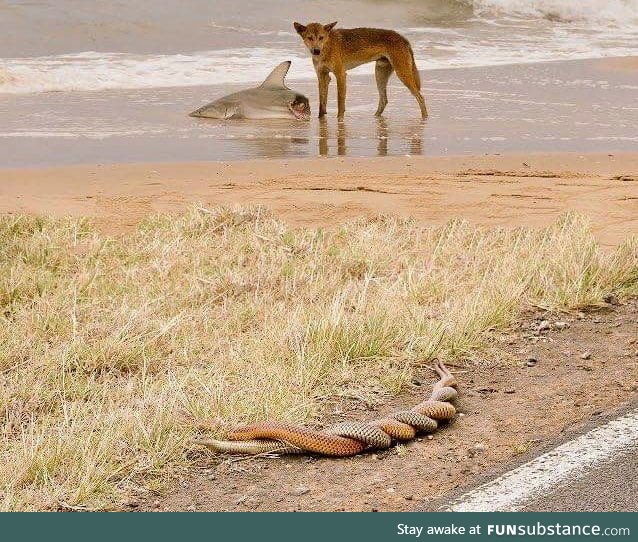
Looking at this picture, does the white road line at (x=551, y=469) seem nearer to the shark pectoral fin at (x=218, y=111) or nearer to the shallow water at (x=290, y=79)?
the shallow water at (x=290, y=79)

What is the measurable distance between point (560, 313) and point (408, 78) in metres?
7.87

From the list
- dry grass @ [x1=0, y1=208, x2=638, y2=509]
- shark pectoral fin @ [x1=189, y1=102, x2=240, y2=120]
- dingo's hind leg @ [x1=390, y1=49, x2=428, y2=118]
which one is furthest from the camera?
dingo's hind leg @ [x1=390, y1=49, x2=428, y2=118]

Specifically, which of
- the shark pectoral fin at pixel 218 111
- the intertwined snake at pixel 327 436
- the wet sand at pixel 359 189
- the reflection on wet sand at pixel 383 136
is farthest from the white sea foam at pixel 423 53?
the intertwined snake at pixel 327 436

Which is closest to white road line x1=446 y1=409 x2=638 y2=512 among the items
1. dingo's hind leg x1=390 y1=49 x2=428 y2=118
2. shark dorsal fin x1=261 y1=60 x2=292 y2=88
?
dingo's hind leg x1=390 y1=49 x2=428 y2=118

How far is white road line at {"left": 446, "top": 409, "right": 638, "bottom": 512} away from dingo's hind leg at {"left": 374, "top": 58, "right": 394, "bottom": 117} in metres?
9.44

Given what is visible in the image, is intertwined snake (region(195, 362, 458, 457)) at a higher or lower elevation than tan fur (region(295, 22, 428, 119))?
lower

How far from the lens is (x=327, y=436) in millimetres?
4367

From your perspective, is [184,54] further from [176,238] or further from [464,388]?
[464,388]

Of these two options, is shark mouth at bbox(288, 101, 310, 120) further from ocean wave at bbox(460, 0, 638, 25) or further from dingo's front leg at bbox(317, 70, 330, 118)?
ocean wave at bbox(460, 0, 638, 25)

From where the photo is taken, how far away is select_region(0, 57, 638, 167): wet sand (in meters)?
11.0

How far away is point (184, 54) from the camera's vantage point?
18719mm

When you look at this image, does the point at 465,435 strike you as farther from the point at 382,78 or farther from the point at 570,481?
the point at 382,78

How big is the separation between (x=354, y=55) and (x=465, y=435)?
9737mm
